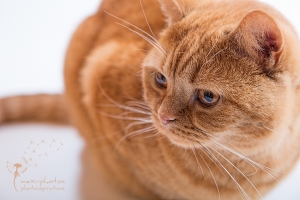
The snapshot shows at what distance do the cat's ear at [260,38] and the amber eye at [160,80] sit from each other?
29 centimetres

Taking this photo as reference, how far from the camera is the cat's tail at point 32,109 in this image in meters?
1.87

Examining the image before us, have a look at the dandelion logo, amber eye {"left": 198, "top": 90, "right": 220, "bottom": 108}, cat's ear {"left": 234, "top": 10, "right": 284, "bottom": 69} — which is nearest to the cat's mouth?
amber eye {"left": 198, "top": 90, "right": 220, "bottom": 108}

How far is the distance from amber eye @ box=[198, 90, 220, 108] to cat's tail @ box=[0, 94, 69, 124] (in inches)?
37.5

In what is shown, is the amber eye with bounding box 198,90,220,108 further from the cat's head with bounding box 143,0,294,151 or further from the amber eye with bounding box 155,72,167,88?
the amber eye with bounding box 155,72,167,88

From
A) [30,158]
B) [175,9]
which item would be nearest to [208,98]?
[175,9]

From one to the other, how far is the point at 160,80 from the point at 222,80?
26cm

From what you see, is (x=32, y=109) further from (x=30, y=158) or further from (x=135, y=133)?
(x=135, y=133)

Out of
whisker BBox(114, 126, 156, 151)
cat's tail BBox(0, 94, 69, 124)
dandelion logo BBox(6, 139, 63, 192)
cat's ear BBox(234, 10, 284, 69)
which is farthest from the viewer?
cat's tail BBox(0, 94, 69, 124)

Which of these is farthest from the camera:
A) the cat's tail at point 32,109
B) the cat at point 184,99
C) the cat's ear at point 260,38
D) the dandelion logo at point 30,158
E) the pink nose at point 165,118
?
the cat's tail at point 32,109

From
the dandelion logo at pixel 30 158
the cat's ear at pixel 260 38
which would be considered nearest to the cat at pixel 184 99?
the cat's ear at pixel 260 38

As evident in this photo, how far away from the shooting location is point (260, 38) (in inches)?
40.8

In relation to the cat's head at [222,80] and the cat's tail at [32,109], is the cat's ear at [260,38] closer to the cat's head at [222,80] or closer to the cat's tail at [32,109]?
the cat's head at [222,80]

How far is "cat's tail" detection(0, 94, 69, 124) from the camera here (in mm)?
1866

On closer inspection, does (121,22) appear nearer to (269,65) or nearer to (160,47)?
(160,47)
